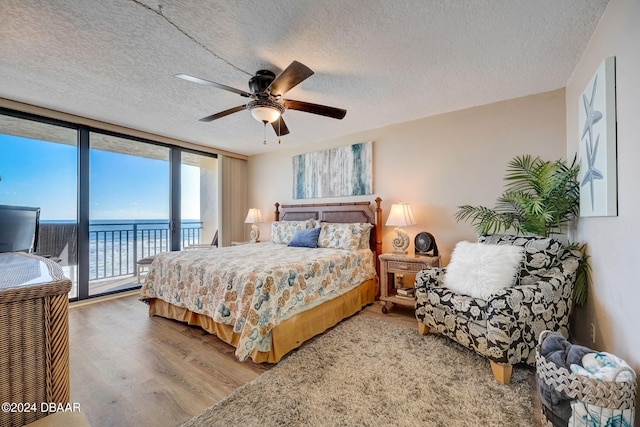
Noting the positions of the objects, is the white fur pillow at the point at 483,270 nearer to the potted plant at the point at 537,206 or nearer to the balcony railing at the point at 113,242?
the potted plant at the point at 537,206

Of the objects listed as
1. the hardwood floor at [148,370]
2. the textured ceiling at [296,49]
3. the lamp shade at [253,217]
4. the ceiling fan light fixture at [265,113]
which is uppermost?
the textured ceiling at [296,49]

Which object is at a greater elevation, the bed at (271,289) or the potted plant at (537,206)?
the potted plant at (537,206)

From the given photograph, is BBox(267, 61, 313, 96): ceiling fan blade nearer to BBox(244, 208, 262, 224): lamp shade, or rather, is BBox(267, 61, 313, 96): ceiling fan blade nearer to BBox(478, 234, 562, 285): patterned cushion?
BBox(478, 234, 562, 285): patterned cushion

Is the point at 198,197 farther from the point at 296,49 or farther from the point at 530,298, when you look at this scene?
the point at 530,298

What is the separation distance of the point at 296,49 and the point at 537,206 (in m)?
2.52

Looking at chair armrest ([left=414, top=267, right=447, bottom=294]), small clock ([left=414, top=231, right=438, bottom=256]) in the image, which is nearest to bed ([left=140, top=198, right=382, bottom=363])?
small clock ([left=414, top=231, right=438, bottom=256])

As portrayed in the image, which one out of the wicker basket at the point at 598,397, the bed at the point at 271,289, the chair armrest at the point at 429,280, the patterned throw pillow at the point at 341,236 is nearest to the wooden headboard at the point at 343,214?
the bed at the point at 271,289

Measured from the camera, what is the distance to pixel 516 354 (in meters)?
1.76

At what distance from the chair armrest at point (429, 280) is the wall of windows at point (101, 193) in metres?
3.45

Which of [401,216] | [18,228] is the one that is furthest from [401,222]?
[18,228]

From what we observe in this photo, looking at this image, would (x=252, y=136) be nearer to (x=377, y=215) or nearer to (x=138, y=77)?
(x=138, y=77)

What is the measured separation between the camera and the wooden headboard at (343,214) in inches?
145

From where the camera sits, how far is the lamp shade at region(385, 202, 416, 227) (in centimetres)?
321

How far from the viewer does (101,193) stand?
4031 millimetres
